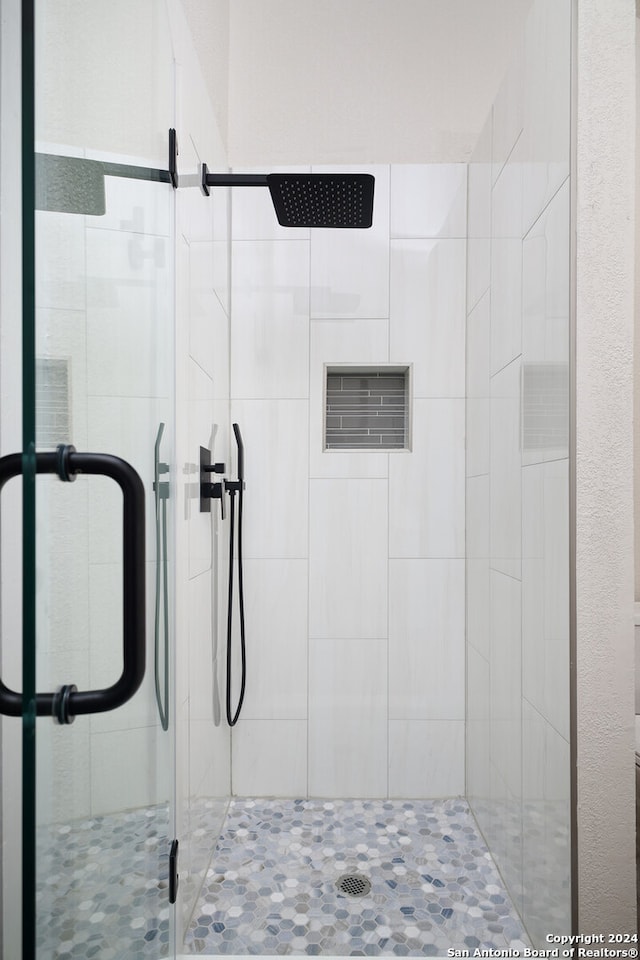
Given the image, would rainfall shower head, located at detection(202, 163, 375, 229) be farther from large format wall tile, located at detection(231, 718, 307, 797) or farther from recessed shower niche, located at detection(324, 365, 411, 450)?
large format wall tile, located at detection(231, 718, 307, 797)

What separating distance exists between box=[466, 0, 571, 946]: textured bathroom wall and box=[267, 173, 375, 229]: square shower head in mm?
421

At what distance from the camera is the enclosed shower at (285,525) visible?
2.65ft

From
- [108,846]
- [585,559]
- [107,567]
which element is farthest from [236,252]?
[108,846]

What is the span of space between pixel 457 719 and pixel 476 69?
248 centimetres

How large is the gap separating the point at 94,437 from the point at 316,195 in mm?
1225

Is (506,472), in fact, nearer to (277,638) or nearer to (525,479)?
(525,479)

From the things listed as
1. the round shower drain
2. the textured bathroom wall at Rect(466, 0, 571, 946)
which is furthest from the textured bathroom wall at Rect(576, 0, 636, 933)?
the round shower drain

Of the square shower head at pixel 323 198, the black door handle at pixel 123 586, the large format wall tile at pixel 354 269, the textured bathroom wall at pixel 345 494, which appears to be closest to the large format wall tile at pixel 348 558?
the textured bathroom wall at pixel 345 494

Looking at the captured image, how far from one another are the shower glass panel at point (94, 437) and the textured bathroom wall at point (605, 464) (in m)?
0.86

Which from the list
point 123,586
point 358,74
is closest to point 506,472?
point 123,586

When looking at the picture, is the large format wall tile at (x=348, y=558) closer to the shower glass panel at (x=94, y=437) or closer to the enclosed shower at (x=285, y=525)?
the enclosed shower at (x=285, y=525)

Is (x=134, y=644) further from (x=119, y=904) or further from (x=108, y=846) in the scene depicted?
(x=119, y=904)

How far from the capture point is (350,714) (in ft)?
8.29

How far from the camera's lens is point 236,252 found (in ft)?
8.32
